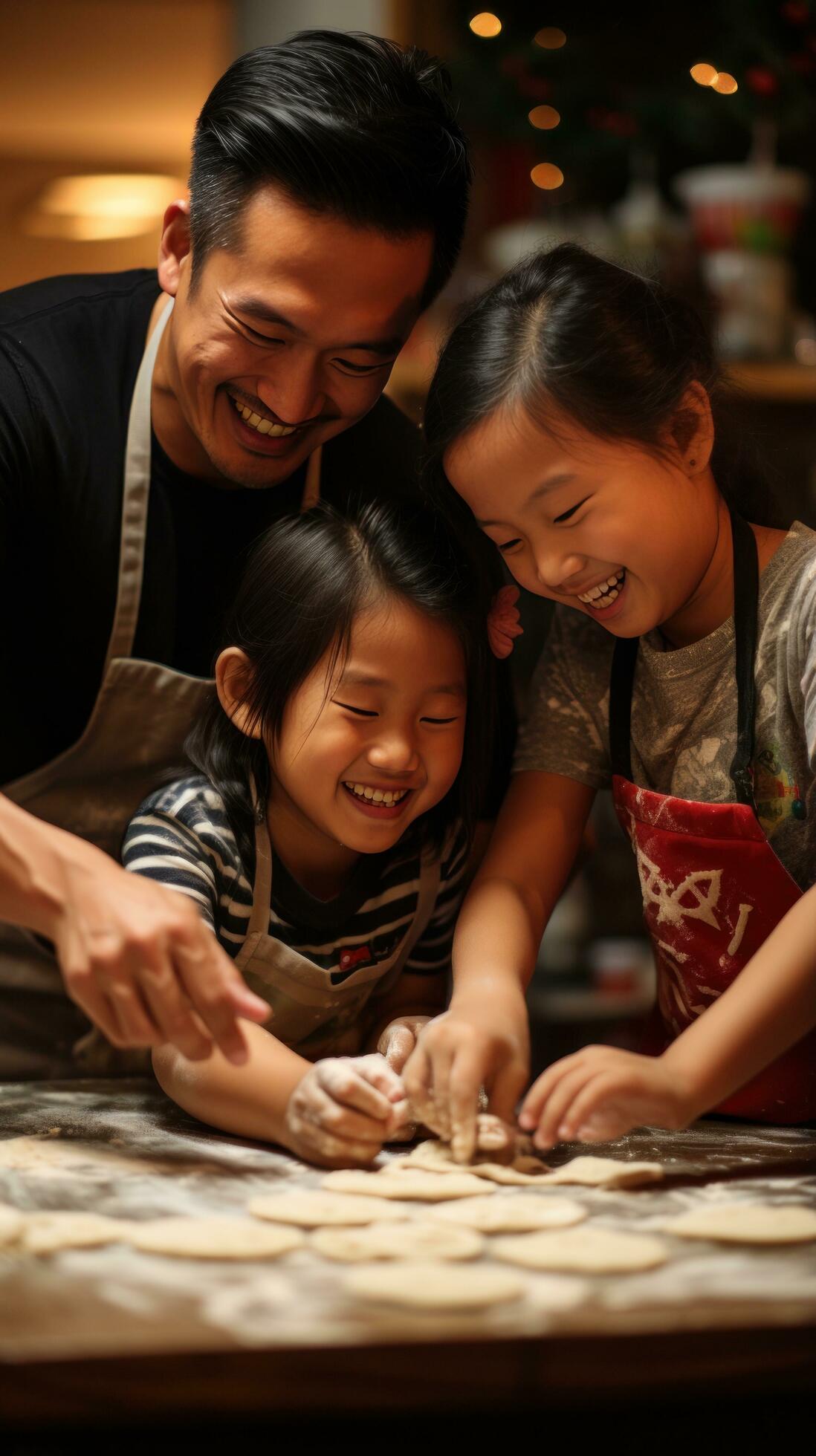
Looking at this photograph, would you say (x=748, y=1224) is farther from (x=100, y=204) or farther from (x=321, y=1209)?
(x=100, y=204)

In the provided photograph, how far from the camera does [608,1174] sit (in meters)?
0.96

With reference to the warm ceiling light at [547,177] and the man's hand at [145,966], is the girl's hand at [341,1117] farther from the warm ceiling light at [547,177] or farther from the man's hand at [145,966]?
the warm ceiling light at [547,177]

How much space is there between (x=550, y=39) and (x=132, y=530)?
5.39ft

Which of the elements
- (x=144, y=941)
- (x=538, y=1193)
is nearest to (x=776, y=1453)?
(x=538, y=1193)

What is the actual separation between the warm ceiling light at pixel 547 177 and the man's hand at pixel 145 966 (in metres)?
2.03

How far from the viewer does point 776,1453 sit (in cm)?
76

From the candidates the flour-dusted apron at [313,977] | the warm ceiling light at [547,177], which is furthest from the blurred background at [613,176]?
the flour-dusted apron at [313,977]

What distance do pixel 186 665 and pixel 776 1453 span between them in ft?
2.83

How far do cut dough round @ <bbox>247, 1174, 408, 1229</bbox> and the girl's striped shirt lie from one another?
0.29 metres

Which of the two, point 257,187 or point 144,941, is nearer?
point 144,941

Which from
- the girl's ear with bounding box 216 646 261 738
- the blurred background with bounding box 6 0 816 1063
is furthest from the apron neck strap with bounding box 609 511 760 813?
the blurred background with bounding box 6 0 816 1063

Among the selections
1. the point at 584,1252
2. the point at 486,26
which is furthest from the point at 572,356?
the point at 486,26

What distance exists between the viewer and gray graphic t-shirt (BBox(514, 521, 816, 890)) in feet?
3.68

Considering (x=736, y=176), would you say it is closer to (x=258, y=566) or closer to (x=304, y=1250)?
(x=258, y=566)
